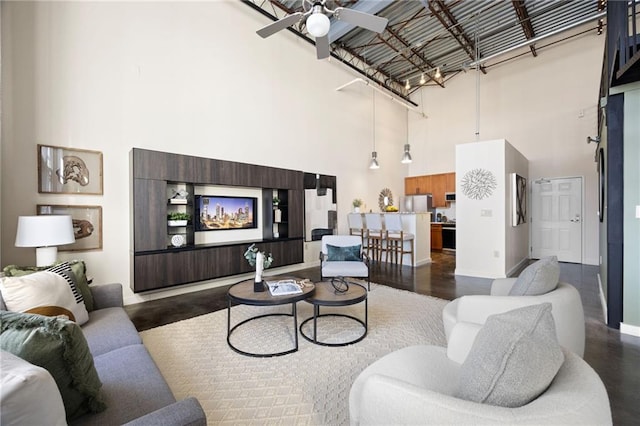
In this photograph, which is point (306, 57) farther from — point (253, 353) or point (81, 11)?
point (253, 353)

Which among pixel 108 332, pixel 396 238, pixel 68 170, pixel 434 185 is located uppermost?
pixel 434 185

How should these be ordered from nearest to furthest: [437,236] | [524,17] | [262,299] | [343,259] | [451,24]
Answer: [262,299] < [343,259] < [524,17] < [451,24] < [437,236]

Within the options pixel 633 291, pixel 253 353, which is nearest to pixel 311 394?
pixel 253 353

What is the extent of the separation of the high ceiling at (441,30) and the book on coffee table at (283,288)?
175 inches

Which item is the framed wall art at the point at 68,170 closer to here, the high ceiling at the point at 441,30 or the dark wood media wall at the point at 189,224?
the dark wood media wall at the point at 189,224

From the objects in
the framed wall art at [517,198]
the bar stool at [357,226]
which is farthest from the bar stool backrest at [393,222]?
the framed wall art at [517,198]

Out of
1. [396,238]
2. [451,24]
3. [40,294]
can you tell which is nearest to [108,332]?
[40,294]

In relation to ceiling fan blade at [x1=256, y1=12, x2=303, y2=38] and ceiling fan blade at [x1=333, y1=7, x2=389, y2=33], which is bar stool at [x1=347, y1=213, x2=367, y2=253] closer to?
ceiling fan blade at [x1=333, y1=7, x2=389, y2=33]

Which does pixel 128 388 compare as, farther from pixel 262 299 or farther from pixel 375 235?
pixel 375 235

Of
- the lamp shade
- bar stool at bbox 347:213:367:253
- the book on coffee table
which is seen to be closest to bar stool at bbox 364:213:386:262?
bar stool at bbox 347:213:367:253

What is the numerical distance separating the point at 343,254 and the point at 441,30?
5.61 meters

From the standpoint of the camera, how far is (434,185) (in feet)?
29.6

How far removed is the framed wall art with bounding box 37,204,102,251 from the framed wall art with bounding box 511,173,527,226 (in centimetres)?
672

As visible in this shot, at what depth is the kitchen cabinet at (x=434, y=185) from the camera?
873cm
